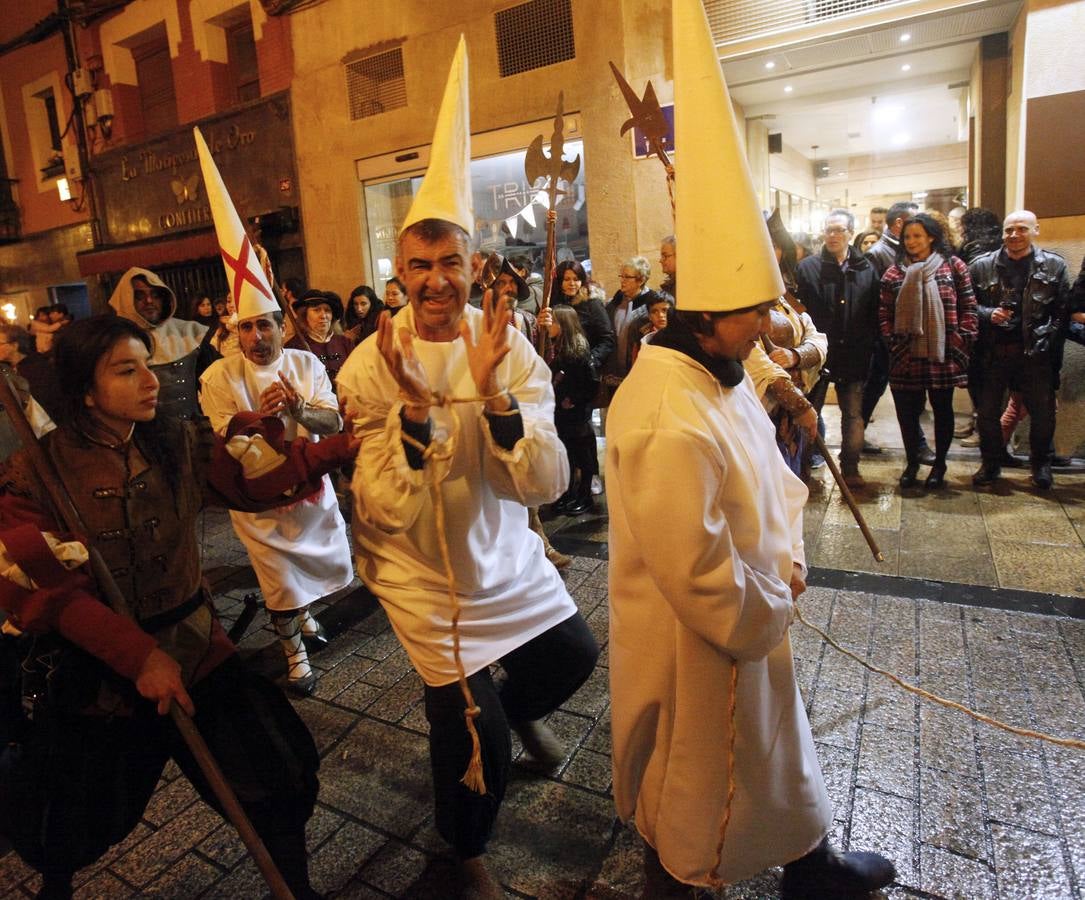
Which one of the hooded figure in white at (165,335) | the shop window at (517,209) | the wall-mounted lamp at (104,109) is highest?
the wall-mounted lamp at (104,109)

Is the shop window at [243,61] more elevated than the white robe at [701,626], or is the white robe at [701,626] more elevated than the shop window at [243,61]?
the shop window at [243,61]

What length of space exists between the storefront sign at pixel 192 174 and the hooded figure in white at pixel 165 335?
761cm

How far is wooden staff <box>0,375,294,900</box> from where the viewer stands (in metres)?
2.07

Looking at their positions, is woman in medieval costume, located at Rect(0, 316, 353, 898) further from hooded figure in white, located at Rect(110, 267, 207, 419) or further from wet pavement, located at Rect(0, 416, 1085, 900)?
hooded figure in white, located at Rect(110, 267, 207, 419)

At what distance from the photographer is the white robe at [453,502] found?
7.52ft

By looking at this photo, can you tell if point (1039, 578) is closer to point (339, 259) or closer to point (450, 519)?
point (450, 519)

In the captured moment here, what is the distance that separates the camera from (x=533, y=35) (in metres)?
9.64

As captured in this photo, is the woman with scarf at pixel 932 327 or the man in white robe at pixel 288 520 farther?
the woman with scarf at pixel 932 327

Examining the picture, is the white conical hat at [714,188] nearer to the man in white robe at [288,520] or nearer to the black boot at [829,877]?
the black boot at [829,877]

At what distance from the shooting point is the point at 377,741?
338 centimetres

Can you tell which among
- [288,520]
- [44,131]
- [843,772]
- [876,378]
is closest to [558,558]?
[288,520]

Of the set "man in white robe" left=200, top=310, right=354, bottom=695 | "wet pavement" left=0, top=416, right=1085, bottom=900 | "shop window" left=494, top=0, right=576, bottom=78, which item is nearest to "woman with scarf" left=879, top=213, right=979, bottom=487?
"wet pavement" left=0, top=416, right=1085, bottom=900

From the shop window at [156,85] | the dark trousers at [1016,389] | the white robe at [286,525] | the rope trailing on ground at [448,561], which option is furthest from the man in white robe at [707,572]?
the shop window at [156,85]

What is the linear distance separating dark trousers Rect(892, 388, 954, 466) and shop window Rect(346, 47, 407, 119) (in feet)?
28.7
